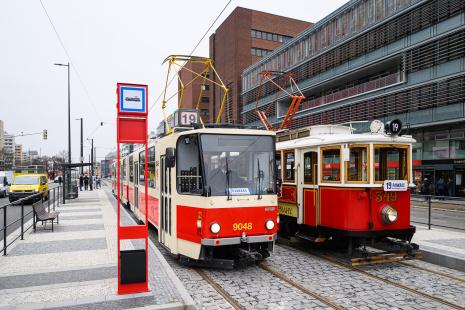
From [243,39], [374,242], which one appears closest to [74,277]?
[374,242]

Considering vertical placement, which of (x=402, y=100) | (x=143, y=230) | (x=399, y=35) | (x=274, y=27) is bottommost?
(x=143, y=230)

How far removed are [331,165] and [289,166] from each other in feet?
5.77

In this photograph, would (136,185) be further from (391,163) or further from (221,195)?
(391,163)

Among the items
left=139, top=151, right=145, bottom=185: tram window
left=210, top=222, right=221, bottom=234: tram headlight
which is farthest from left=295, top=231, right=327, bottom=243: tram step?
left=139, top=151, right=145, bottom=185: tram window

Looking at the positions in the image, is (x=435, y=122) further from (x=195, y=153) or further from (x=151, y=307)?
(x=151, y=307)

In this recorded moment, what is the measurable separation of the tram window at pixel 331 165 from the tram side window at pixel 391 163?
786 millimetres

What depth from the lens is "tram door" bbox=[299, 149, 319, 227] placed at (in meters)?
8.82

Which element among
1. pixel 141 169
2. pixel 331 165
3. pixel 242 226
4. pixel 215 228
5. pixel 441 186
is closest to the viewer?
pixel 215 228

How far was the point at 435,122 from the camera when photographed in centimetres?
2647

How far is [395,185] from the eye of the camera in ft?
25.7

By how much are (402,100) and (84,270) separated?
28229mm

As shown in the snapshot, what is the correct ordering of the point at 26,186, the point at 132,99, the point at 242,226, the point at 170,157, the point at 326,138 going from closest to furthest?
the point at 132,99
the point at 242,226
the point at 170,157
the point at 326,138
the point at 26,186

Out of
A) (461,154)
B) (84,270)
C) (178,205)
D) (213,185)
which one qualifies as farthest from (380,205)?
(461,154)

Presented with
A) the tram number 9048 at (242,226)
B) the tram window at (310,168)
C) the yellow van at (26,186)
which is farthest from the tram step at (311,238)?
the yellow van at (26,186)
